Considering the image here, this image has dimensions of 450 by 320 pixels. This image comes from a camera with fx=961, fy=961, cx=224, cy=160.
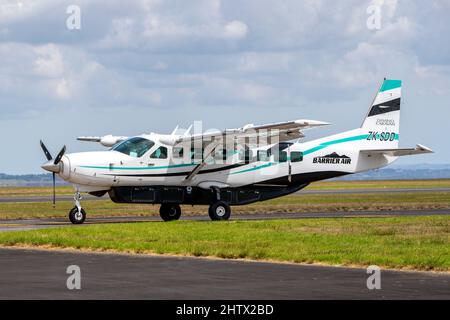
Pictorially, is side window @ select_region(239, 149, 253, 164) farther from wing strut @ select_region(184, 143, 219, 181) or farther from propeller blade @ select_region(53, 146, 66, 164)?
propeller blade @ select_region(53, 146, 66, 164)

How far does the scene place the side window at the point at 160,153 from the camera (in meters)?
36.3

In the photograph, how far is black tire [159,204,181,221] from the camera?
38.8 metres

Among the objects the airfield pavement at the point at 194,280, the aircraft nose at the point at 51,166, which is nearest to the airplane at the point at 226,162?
the aircraft nose at the point at 51,166

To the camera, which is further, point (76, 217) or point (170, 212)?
point (170, 212)

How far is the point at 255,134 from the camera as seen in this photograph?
120 ft

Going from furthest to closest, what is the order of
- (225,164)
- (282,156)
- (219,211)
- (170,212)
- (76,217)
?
1. (170,212)
2. (282,156)
3. (225,164)
4. (219,211)
5. (76,217)

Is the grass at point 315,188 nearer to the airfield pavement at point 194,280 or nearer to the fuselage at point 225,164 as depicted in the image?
the fuselage at point 225,164

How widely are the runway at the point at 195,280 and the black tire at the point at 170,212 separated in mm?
15701

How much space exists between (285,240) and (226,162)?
38.8 feet

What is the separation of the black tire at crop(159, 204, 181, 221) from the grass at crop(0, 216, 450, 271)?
17.5 ft

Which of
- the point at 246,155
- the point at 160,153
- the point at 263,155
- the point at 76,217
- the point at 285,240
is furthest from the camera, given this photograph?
the point at 263,155

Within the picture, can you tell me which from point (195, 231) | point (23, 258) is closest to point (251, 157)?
point (195, 231)

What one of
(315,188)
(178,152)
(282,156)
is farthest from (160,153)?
(315,188)

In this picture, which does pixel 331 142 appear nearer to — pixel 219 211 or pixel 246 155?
pixel 246 155
